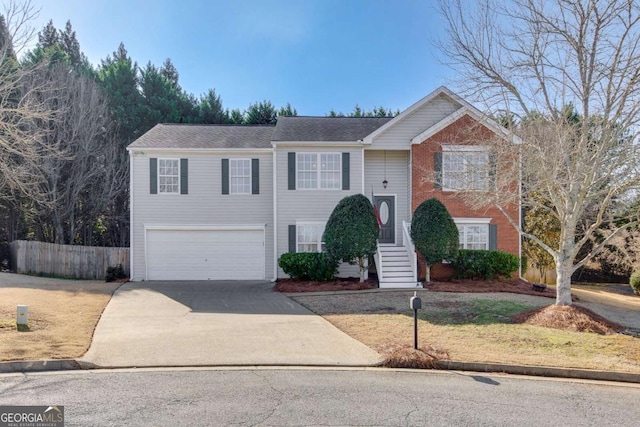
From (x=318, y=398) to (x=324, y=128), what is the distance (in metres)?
13.8

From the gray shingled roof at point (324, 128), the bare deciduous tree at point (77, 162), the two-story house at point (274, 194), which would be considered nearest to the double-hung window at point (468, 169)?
the two-story house at point (274, 194)

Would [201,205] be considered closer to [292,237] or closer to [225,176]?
[225,176]

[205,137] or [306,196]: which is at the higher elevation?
[205,137]

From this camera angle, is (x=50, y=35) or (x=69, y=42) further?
(x=69, y=42)

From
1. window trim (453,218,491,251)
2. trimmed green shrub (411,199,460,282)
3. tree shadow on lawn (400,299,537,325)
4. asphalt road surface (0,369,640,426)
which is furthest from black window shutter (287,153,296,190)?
asphalt road surface (0,369,640,426)

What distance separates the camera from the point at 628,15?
845 cm

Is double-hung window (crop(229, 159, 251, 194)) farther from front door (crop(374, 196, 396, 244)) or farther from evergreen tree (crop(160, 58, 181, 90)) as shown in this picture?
evergreen tree (crop(160, 58, 181, 90))

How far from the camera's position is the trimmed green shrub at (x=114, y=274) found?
16109 mm

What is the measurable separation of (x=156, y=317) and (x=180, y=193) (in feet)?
25.2

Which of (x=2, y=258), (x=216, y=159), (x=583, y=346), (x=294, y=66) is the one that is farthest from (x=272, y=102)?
(x=583, y=346)

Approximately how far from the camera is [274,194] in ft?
52.5

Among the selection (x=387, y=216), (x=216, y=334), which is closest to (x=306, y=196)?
(x=387, y=216)

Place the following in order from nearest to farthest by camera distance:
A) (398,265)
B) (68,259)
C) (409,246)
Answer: (398,265) → (409,246) → (68,259)

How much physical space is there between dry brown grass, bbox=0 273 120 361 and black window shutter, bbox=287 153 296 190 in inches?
298
